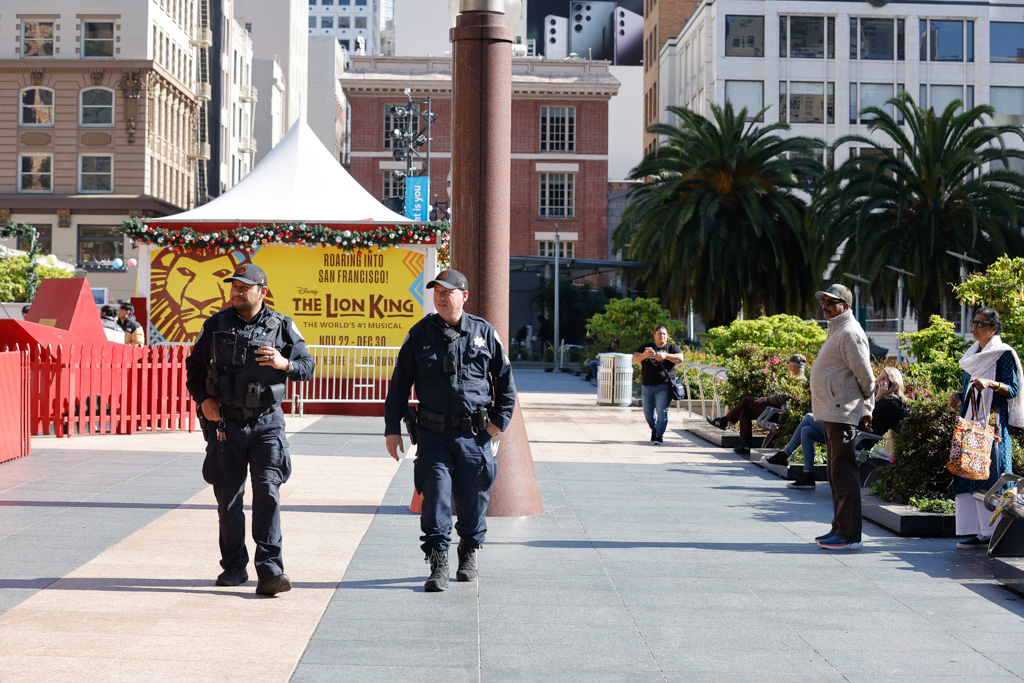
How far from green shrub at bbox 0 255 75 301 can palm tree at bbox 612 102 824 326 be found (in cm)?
1774

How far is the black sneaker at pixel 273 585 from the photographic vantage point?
20.1 ft

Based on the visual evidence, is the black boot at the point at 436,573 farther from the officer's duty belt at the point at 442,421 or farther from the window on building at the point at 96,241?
the window on building at the point at 96,241

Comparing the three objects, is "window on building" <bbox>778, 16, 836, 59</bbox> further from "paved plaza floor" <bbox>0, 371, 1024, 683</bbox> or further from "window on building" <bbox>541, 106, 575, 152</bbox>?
"paved plaza floor" <bbox>0, 371, 1024, 683</bbox>

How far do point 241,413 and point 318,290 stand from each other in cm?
1299

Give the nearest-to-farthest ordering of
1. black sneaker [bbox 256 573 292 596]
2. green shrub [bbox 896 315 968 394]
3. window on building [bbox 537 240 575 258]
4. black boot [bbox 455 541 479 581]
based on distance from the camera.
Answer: black sneaker [bbox 256 573 292 596] → black boot [bbox 455 541 479 581] → green shrub [bbox 896 315 968 394] → window on building [bbox 537 240 575 258]

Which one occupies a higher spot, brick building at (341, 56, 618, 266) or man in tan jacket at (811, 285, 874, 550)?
brick building at (341, 56, 618, 266)

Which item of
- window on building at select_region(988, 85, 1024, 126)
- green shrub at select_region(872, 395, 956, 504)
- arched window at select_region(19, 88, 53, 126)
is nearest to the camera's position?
green shrub at select_region(872, 395, 956, 504)

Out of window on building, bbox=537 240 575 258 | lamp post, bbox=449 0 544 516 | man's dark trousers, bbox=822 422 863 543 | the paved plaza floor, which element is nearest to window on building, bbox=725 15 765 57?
window on building, bbox=537 240 575 258

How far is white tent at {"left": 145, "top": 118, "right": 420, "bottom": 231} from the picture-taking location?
61.7 feet

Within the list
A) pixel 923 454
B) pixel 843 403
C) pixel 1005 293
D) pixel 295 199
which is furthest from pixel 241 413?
pixel 295 199

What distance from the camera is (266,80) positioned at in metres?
84.4

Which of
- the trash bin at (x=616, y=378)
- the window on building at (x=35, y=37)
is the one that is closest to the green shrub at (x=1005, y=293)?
the trash bin at (x=616, y=378)

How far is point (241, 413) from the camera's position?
6184 mm

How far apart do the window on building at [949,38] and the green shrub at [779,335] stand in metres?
46.0
